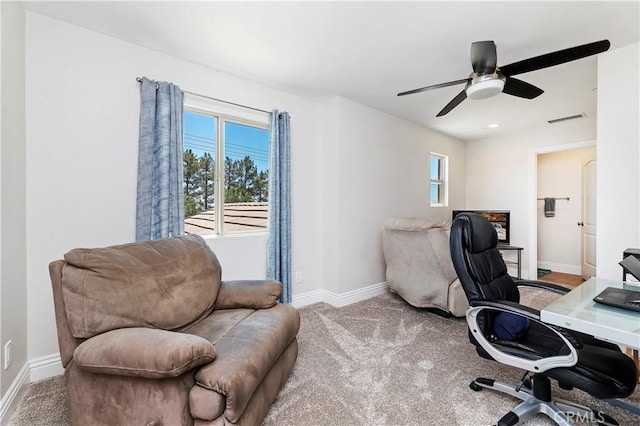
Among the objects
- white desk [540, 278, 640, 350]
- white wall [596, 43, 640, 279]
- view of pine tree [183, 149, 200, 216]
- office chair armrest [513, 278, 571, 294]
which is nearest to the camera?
white desk [540, 278, 640, 350]

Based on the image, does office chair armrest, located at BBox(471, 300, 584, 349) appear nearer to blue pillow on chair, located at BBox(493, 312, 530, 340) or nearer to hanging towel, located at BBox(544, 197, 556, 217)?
blue pillow on chair, located at BBox(493, 312, 530, 340)

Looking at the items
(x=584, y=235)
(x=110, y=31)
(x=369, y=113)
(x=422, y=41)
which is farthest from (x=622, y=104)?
(x=110, y=31)

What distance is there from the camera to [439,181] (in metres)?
5.08

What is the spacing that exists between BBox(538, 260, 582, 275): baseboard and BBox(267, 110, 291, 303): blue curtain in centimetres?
506

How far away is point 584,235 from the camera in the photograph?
4.80 meters

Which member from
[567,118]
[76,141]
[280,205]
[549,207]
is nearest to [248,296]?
[280,205]

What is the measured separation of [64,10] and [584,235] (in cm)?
696

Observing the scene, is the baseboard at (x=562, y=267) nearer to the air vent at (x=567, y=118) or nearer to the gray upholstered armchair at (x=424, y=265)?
the air vent at (x=567, y=118)

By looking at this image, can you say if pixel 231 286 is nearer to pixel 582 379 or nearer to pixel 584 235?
pixel 582 379

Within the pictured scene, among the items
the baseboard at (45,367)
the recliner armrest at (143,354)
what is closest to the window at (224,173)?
the baseboard at (45,367)

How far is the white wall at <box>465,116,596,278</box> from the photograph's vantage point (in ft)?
14.3

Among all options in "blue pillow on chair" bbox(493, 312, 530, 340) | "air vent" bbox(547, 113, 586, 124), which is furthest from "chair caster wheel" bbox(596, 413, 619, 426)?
"air vent" bbox(547, 113, 586, 124)

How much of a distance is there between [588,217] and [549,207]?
0.62 meters

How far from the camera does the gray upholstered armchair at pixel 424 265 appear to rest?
9.54ft
